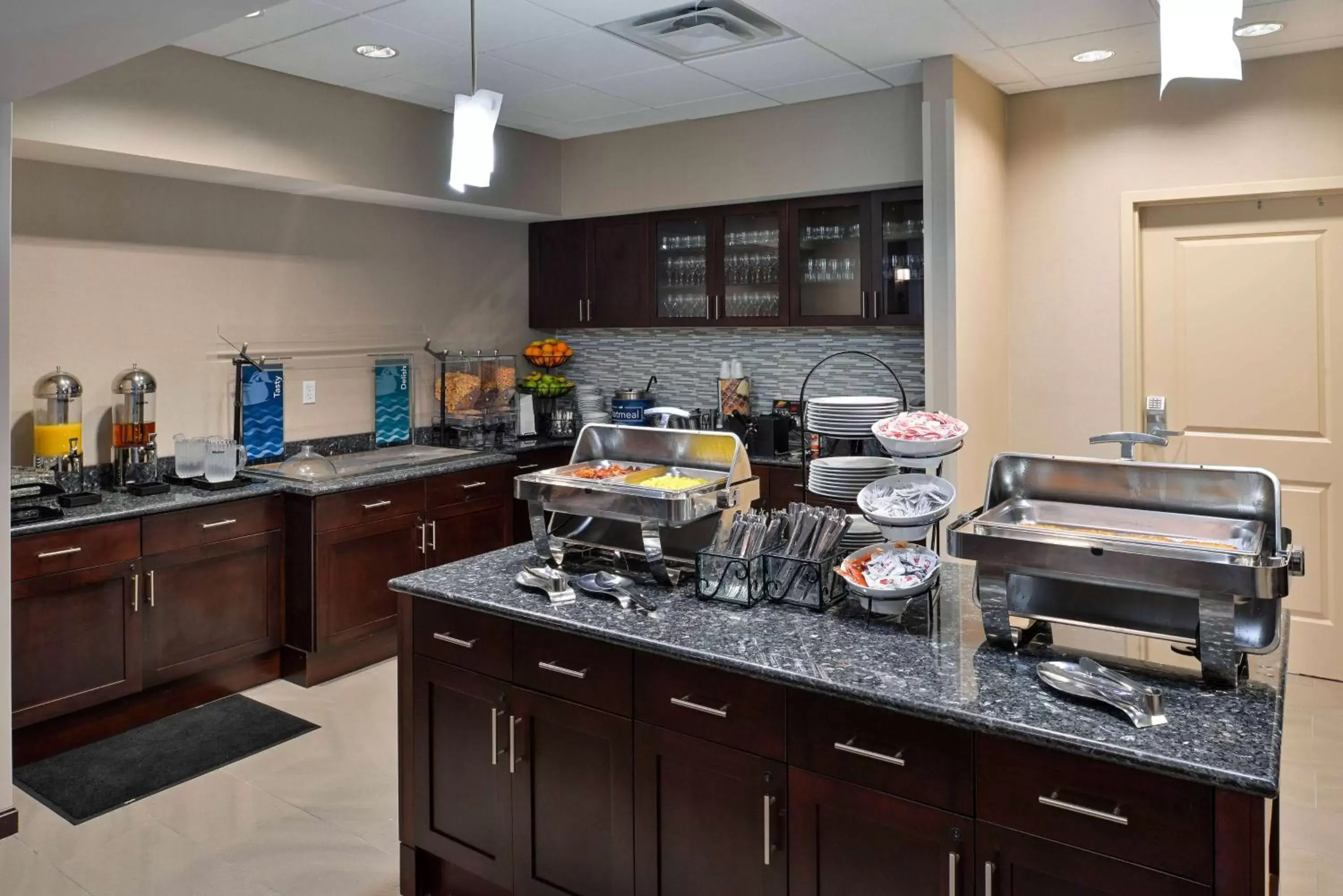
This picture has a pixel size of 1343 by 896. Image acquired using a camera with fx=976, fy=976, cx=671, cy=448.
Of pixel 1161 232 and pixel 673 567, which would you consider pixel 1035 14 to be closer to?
pixel 1161 232

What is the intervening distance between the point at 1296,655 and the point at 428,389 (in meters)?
4.58

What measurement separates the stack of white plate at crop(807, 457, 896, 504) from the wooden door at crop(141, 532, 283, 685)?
271 cm

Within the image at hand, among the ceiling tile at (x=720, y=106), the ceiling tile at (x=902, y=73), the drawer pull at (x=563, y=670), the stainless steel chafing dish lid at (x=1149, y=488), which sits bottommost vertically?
the drawer pull at (x=563, y=670)

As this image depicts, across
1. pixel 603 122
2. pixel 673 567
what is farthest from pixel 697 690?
pixel 603 122

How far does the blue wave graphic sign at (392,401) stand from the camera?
17.4ft

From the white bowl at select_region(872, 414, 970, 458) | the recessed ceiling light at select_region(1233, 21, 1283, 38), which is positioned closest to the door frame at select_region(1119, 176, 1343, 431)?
the recessed ceiling light at select_region(1233, 21, 1283, 38)

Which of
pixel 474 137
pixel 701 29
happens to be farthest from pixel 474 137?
pixel 701 29

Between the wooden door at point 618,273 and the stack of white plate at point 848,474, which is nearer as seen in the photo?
the stack of white plate at point 848,474

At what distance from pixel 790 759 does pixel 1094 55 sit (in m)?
3.48

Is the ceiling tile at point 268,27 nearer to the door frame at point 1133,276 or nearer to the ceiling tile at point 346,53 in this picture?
the ceiling tile at point 346,53

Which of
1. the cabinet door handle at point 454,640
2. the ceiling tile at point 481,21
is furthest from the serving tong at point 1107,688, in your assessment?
the ceiling tile at point 481,21

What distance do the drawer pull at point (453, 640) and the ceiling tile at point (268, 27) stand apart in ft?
7.22

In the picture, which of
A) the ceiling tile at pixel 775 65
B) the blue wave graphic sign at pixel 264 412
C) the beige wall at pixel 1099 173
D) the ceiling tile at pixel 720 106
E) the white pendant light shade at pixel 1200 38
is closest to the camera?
the white pendant light shade at pixel 1200 38

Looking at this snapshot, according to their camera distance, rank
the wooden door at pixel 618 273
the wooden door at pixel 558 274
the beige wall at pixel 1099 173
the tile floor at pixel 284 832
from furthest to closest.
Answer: the wooden door at pixel 558 274, the wooden door at pixel 618 273, the beige wall at pixel 1099 173, the tile floor at pixel 284 832
